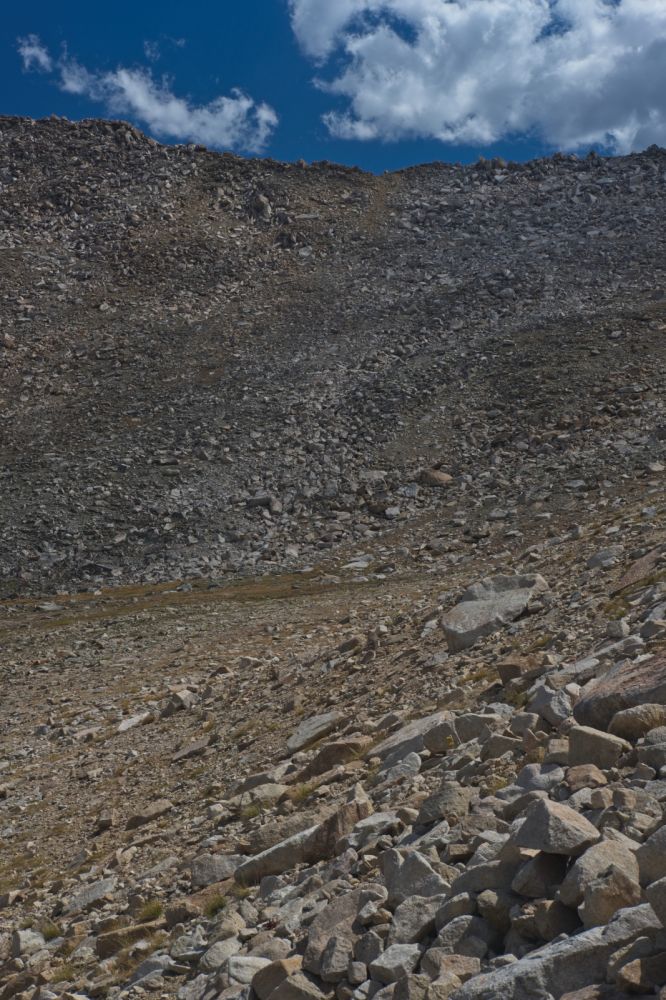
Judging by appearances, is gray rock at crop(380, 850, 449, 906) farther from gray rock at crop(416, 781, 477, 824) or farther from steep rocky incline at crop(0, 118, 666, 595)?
steep rocky incline at crop(0, 118, 666, 595)

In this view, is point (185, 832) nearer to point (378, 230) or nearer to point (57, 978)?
point (57, 978)

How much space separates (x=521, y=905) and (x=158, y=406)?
134 ft

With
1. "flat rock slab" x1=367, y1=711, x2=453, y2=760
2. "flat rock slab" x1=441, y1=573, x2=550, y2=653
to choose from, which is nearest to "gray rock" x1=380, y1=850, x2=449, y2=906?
"flat rock slab" x1=367, y1=711, x2=453, y2=760

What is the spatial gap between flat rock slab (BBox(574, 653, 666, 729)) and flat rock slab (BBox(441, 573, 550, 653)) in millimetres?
5706

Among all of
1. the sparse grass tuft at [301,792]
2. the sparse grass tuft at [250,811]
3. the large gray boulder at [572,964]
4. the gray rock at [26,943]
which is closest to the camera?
the large gray boulder at [572,964]

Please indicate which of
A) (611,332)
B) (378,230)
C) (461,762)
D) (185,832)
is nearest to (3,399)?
(378,230)

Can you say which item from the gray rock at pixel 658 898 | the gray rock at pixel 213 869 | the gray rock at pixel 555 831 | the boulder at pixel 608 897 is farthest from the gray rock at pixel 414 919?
the gray rock at pixel 213 869

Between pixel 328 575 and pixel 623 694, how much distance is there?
2304cm

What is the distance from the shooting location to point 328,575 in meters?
30.2

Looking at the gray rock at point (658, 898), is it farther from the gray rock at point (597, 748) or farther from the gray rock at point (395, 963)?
the gray rock at point (597, 748)

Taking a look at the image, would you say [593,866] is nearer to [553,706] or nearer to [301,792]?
[553,706]

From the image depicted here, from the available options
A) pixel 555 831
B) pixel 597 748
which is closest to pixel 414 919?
pixel 555 831

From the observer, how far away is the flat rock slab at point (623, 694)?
23.3 feet

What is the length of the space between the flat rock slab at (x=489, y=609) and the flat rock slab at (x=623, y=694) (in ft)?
18.7
